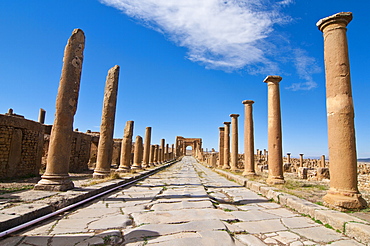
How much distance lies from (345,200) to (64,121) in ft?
22.6

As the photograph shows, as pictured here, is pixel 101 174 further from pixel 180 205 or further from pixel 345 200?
pixel 345 200

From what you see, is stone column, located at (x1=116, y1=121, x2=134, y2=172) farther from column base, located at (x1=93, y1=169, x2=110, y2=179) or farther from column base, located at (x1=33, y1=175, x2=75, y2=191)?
column base, located at (x1=33, y1=175, x2=75, y2=191)

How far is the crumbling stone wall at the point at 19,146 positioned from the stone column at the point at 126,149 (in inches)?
168

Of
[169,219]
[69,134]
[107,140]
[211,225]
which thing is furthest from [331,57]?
[107,140]

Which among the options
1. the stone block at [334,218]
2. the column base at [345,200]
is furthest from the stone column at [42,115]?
the stone block at [334,218]

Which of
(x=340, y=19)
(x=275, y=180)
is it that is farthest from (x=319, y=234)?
(x=275, y=180)

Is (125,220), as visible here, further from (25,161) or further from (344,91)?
(25,161)

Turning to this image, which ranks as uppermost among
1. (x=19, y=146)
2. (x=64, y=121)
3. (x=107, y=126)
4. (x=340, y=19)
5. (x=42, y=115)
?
(x=42, y=115)

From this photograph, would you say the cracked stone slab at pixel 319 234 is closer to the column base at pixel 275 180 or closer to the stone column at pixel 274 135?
the column base at pixel 275 180

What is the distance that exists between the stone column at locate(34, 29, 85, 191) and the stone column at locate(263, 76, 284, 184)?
6586 mm

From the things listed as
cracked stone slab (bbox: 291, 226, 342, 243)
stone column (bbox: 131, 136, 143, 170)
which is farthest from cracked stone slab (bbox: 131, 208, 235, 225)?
stone column (bbox: 131, 136, 143, 170)

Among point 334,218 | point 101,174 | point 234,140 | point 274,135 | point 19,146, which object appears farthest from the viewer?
point 234,140

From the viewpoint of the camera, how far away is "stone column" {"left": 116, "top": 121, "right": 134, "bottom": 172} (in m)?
13.8

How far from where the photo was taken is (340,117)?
511 centimetres
